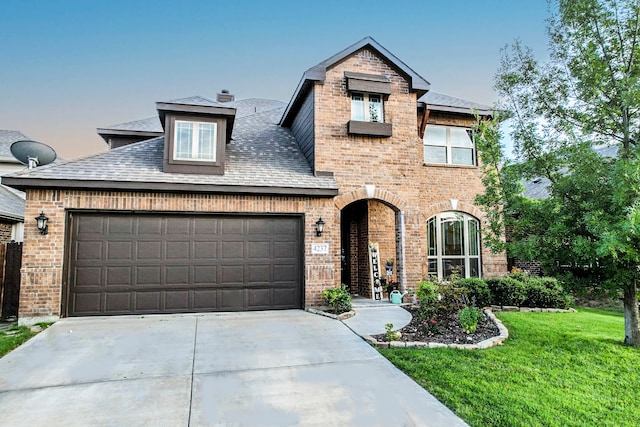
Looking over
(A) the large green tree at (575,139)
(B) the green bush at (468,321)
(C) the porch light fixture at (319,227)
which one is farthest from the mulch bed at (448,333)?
(C) the porch light fixture at (319,227)

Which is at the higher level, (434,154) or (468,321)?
(434,154)

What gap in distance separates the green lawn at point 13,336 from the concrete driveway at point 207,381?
219mm

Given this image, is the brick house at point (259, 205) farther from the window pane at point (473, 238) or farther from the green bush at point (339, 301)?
the green bush at point (339, 301)

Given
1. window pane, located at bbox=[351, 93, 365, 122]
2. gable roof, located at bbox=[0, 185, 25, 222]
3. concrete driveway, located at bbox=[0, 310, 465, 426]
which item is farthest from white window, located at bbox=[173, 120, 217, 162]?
gable roof, located at bbox=[0, 185, 25, 222]

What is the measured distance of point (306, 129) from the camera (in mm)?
10508

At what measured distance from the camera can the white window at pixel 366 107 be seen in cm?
998

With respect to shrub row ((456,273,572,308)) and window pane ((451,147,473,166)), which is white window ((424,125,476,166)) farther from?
shrub row ((456,273,572,308))

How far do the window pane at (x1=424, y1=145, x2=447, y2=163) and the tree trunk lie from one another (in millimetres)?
6361

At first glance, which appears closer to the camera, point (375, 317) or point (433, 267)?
point (375, 317)

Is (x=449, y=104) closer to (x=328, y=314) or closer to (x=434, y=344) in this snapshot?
(x=328, y=314)

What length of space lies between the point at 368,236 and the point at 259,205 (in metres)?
3.82

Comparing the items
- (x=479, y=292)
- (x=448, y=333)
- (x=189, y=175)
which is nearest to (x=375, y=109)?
(x=189, y=175)

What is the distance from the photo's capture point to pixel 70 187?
305 inches

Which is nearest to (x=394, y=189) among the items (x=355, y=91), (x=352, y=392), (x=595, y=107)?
(x=355, y=91)
